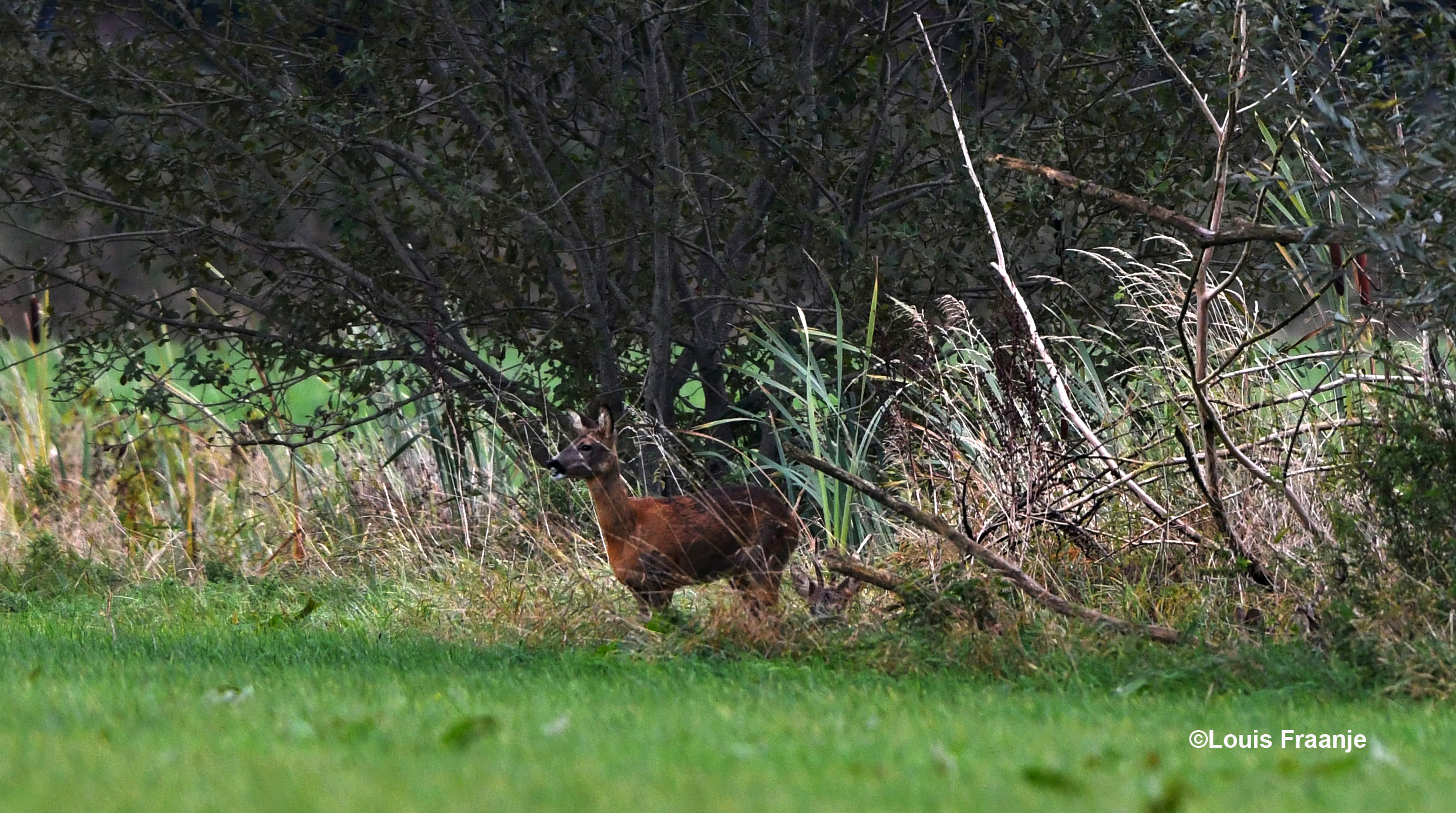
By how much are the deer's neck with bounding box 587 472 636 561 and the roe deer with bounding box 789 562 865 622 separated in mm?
1039

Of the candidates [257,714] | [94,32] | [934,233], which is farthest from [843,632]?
[94,32]

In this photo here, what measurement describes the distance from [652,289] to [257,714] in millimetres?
5114

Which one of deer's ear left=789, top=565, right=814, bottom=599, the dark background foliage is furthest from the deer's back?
the dark background foliage

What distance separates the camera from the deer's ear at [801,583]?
23.6 ft

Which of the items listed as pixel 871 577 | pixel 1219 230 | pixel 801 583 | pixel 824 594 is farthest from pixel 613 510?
pixel 1219 230

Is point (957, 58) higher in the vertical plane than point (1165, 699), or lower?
higher

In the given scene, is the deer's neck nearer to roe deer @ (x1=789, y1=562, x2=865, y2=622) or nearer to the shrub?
roe deer @ (x1=789, y1=562, x2=865, y2=622)

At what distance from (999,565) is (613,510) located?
2220 millimetres

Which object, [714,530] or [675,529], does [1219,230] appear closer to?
[714,530]

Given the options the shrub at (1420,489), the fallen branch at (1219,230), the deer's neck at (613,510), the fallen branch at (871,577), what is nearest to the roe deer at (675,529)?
the deer's neck at (613,510)

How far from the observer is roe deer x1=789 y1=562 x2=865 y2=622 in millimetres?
6996

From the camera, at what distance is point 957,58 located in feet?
31.8

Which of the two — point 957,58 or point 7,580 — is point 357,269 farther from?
point 957,58

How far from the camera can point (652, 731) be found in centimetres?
489
